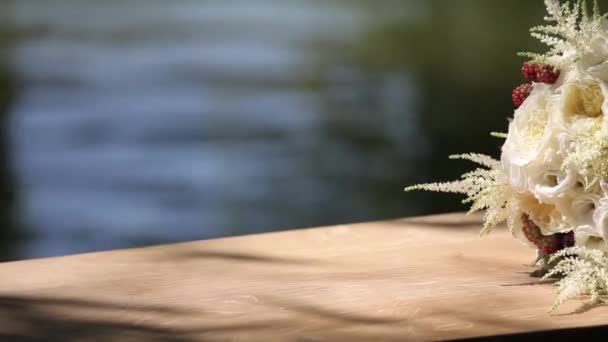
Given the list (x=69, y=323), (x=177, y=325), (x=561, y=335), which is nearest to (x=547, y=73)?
(x=561, y=335)

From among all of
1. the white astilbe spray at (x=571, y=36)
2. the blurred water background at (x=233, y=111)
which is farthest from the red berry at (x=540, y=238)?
the blurred water background at (x=233, y=111)

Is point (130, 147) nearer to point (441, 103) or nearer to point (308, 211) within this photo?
point (308, 211)

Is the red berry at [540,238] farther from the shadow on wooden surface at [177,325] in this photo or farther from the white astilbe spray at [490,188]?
the shadow on wooden surface at [177,325]

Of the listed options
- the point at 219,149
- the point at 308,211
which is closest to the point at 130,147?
the point at 219,149

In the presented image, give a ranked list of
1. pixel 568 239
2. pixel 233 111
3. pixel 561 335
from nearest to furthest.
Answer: pixel 561 335 < pixel 568 239 < pixel 233 111

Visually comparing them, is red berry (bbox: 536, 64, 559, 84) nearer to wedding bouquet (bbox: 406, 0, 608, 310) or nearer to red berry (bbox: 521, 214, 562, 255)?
wedding bouquet (bbox: 406, 0, 608, 310)

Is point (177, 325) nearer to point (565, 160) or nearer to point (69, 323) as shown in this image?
point (69, 323)
